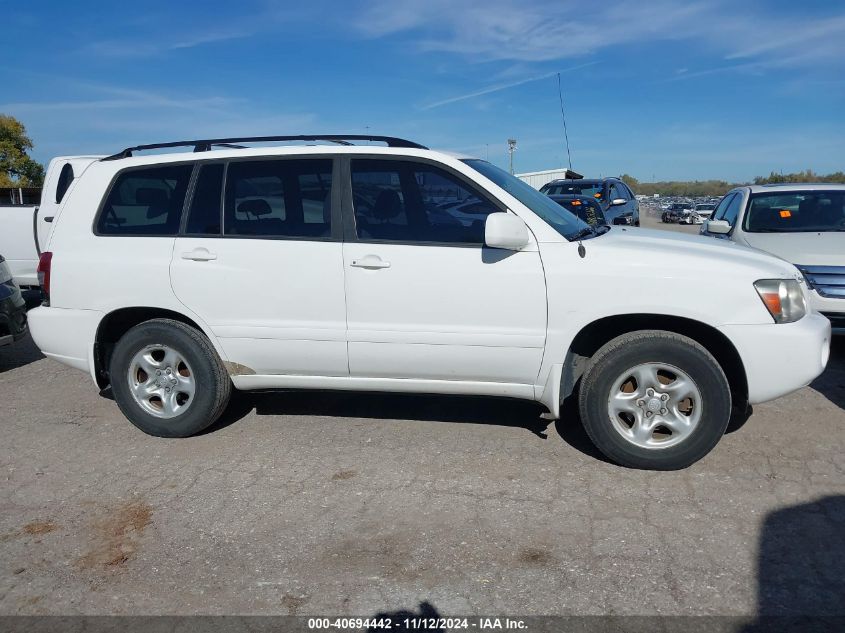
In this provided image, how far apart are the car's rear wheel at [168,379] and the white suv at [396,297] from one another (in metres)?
0.01

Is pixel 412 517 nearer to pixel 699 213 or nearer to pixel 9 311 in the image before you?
pixel 9 311

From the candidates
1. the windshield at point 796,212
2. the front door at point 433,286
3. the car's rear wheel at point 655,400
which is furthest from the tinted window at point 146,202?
the windshield at point 796,212

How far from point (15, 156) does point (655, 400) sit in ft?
156

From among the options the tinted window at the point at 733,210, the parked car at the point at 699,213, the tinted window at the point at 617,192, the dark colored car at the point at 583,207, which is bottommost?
the tinted window at the point at 733,210

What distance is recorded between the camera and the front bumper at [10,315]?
22.4ft

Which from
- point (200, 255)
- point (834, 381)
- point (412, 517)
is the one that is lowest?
point (412, 517)

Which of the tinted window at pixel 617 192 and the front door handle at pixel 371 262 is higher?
the tinted window at pixel 617 192

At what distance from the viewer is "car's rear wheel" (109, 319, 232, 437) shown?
Result: 4727mm

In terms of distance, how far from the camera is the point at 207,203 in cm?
474

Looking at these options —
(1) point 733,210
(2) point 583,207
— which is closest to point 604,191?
(2) point 583,207

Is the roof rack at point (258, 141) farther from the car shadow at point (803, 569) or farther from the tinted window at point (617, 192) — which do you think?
the tinted window at point (617, 192)

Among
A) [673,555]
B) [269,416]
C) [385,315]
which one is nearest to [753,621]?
[673,555]

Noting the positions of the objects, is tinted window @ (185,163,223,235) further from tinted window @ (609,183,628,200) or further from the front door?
tinted window @ (609,183,628,200)

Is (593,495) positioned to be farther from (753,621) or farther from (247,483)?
(247,483)
